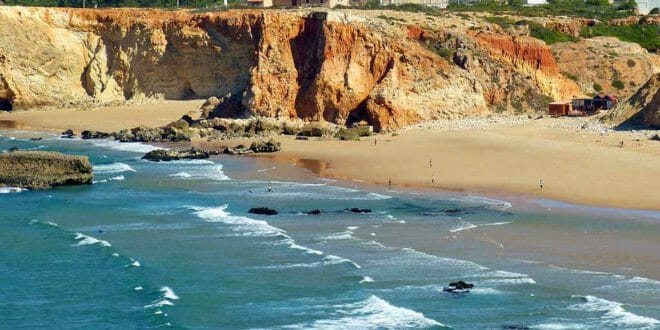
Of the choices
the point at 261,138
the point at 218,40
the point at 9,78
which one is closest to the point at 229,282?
the point at 261,138

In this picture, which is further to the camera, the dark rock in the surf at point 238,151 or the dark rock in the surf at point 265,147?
the dark rock in the surf at point 265,147

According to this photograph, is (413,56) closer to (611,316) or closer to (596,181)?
(596,181)

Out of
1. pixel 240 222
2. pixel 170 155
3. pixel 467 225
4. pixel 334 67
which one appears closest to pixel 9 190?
pixel 170 155

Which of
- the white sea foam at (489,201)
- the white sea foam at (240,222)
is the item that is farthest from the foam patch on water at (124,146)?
the white sea foam at (489,201)

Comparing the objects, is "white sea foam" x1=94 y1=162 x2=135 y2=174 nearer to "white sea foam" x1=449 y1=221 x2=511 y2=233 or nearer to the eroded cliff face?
the eroded cliff face

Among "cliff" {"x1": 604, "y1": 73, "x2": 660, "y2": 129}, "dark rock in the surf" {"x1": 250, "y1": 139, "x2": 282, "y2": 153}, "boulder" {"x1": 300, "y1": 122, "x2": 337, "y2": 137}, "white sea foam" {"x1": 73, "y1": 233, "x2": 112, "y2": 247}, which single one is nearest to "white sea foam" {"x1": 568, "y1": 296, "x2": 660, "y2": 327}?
"white sea foam" {"x1": 73, "y1": 233, "x2": 112, "y2": 247}

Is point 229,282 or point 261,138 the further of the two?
point 261,138

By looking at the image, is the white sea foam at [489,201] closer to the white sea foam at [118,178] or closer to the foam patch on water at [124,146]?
the white sea foam at [118,178]
